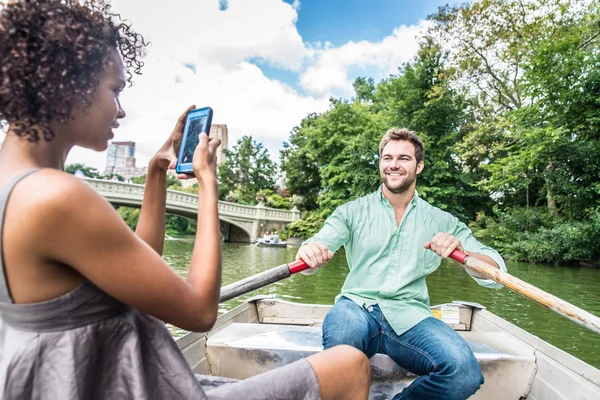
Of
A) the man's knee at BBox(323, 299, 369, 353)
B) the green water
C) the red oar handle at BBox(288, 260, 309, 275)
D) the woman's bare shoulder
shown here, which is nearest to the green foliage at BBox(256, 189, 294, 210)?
the green water

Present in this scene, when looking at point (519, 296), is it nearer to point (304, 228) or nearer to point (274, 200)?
point (304, 228)

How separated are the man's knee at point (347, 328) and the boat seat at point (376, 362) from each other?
25 centimetres

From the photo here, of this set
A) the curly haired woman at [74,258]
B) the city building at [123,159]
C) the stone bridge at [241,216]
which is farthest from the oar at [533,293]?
the city building at [123,159]

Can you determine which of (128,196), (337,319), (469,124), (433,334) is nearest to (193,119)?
(337,319)

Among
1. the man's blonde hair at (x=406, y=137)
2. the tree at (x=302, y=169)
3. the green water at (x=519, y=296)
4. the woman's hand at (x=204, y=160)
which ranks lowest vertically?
the green water at (x=519, y=296)

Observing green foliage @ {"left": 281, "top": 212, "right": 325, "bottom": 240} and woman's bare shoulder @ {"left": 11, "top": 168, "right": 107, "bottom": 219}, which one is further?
green foliage @ {"left": 281, "top": 212, "right": 325, "bottom": 240}

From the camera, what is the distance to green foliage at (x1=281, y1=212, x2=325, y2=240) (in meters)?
25.9

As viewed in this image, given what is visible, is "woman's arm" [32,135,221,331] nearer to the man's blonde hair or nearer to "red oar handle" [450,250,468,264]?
"red oar handle" [450,250,468,264]

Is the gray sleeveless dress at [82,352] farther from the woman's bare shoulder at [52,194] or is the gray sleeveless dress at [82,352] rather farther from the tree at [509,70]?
the tree at [509,70]

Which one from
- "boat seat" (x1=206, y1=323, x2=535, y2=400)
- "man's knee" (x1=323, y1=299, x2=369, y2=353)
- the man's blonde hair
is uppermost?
the man's blonde hair

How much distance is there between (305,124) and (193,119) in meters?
28.3

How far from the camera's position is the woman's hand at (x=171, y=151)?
112 cm

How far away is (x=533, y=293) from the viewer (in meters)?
1.94

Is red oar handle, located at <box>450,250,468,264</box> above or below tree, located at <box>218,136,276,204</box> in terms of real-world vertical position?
below
